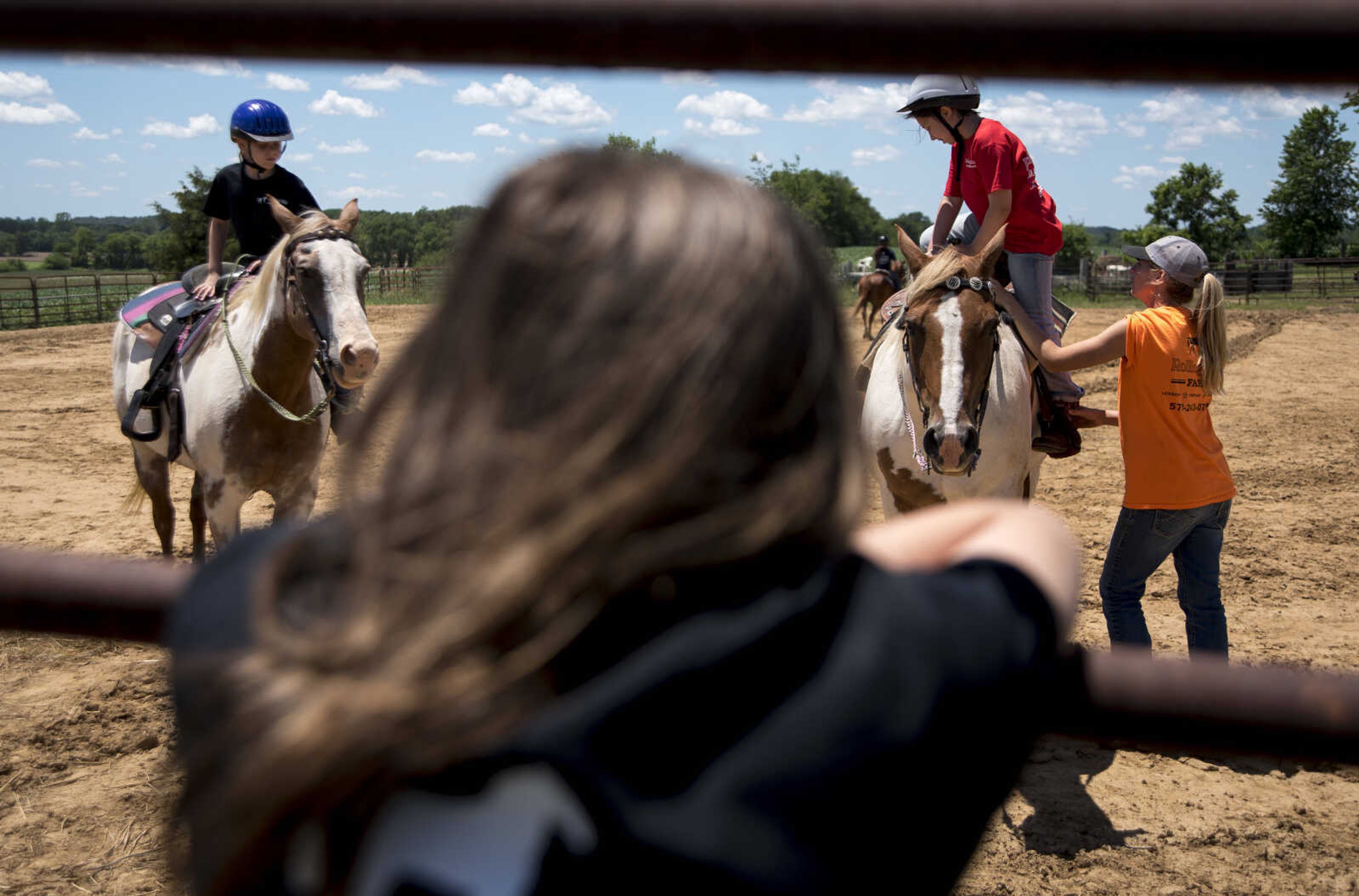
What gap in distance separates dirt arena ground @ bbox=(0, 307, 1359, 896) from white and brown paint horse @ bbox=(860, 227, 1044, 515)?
132cm

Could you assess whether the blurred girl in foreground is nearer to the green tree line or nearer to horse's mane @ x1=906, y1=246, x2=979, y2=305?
horse's mane @ x1=906, y1=246, x2=979, y2=305

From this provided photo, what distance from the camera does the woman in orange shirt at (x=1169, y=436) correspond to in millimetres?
4281

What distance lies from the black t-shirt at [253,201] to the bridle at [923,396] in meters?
3.57

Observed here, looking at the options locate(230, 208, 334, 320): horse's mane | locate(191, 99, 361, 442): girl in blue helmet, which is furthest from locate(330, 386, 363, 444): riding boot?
locate(230, 208, 334, 320): horse's mane

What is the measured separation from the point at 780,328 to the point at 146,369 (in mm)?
5770

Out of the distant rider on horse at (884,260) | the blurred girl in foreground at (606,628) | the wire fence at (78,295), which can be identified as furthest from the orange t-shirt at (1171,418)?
the distant rider on horse at (884,260)

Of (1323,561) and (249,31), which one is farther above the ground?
(249,31)

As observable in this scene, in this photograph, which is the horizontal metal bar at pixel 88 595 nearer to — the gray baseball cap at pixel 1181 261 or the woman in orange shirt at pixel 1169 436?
the woman in orange shirt at pixel 1169 436

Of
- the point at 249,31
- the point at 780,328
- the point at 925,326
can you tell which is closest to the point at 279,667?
the point at 780,328

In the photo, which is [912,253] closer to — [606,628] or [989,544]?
[989,544]

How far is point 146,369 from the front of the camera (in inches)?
221

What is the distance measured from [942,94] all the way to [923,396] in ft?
4.98

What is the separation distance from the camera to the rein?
457cm

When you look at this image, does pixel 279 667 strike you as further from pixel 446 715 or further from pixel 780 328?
pixel 780 328
